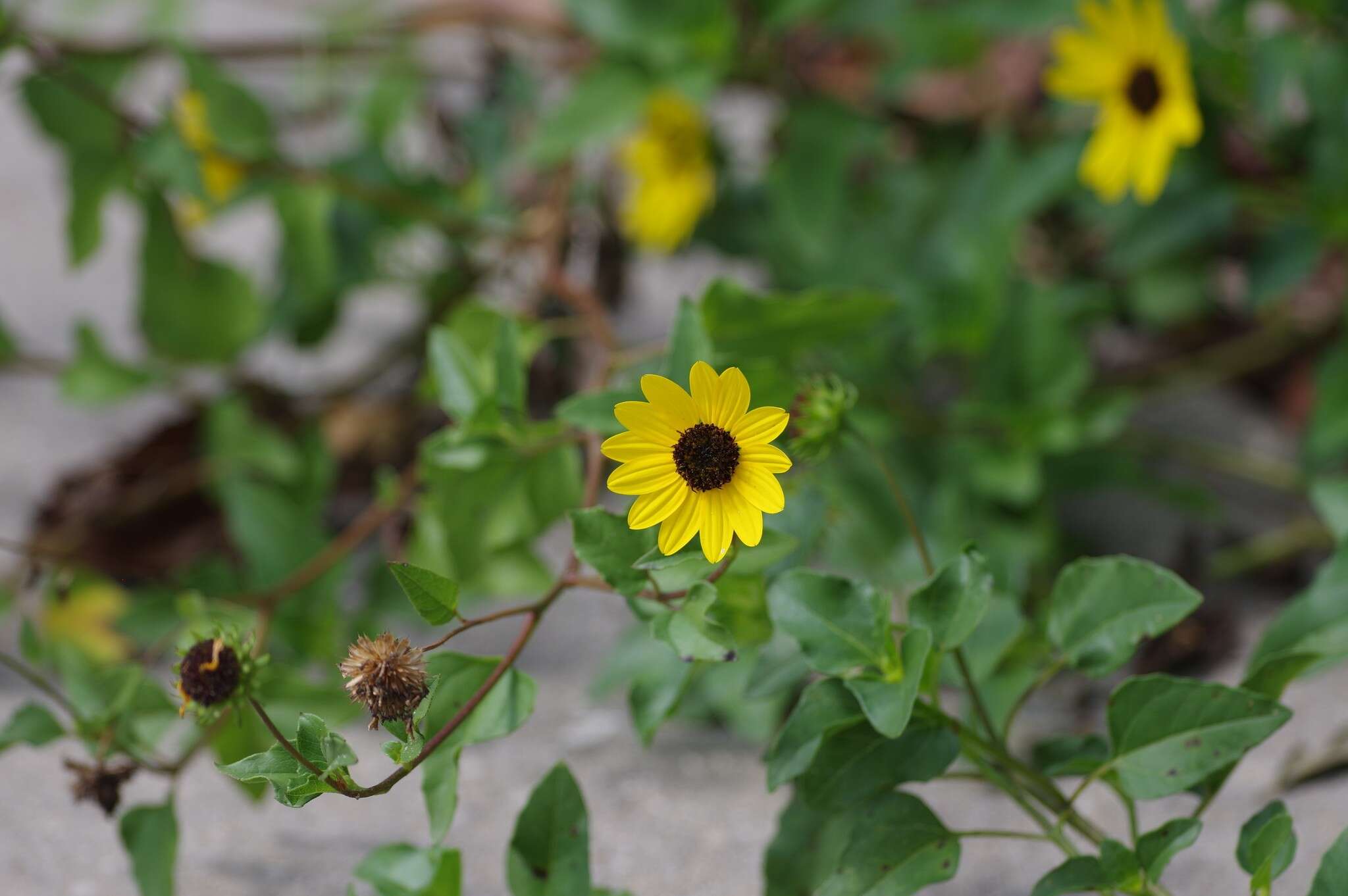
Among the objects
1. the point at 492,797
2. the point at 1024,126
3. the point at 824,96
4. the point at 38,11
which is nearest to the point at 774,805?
the point at 492,797

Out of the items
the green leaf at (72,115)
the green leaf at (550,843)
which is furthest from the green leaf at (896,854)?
the green leaf at (72,115)

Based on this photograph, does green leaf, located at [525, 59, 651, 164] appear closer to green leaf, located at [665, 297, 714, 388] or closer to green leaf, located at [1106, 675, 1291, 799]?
green leaf, located at [665, 297, 714, 388]

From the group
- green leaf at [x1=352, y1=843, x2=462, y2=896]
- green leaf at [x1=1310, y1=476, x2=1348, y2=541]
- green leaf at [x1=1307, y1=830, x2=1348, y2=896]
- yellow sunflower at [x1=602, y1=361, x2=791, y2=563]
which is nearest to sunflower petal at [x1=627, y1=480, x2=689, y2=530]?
yellow sunflower at [x1=602, y1=361, x2=791, y2=563]

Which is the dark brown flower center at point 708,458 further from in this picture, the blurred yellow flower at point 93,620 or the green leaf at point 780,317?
the blurred yellow flower at point 93,620

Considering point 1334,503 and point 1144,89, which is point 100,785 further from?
point 1144,89

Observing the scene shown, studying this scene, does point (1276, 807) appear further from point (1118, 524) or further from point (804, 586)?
point (1118, 524)
